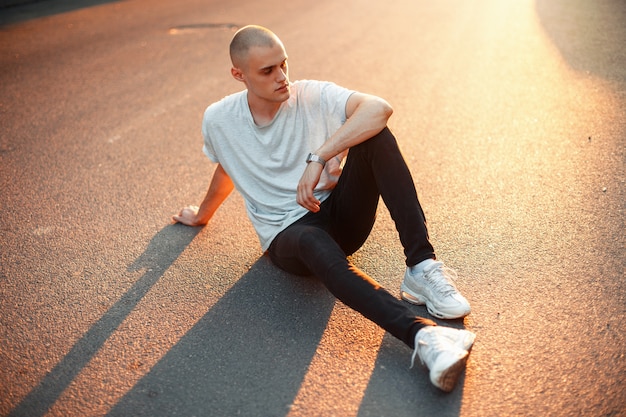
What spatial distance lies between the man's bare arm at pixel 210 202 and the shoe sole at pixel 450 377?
69.7 inches

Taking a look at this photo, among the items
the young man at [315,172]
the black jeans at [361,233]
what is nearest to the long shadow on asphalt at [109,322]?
the young man at [315,172]

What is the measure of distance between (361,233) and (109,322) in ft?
4.47

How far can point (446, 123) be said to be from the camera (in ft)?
19.2

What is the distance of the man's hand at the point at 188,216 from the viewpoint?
4289 mm

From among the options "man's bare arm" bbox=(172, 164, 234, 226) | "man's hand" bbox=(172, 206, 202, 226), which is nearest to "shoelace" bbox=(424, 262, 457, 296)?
"man's bare arm" bbox=(172, 164, 234, 226)

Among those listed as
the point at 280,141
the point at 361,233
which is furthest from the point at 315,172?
the point at 361,233

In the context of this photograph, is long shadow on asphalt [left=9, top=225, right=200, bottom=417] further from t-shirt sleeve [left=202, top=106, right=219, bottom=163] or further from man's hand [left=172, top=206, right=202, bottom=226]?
t-shirt sleeve [left=202, top=106, right=219, bottom=163]

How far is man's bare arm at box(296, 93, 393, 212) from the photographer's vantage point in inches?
130

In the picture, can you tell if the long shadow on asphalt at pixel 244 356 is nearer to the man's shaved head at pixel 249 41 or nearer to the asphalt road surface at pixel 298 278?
the asphalt road surface at pixel 298 278

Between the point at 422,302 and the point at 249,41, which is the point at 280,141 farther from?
the point at 422,302

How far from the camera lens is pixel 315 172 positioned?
333 cm

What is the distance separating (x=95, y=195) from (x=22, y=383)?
6.87 ft

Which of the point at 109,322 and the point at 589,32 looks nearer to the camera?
the point at 109,322

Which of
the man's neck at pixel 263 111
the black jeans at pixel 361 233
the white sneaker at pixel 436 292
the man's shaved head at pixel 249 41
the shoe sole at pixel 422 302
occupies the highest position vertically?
the man's shaved head at pixel 249 41
